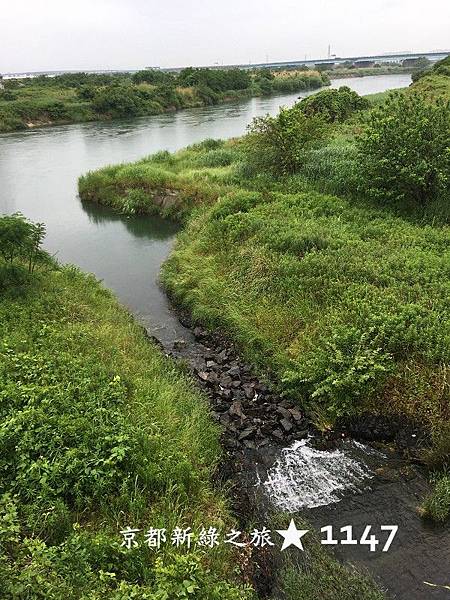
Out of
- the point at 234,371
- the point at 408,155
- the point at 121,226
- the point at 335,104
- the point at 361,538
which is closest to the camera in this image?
the point at 361,538

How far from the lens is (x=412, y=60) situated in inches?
5231

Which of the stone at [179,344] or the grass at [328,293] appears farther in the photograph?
the stone at [179,344]

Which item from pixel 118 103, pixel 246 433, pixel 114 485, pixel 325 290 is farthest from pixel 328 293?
pixel 118 103

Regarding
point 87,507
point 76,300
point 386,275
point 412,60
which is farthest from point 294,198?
point 412,60

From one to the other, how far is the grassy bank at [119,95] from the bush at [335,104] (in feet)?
93.6

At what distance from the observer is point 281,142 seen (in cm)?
1705

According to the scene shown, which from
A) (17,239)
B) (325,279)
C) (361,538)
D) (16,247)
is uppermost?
(17,239)

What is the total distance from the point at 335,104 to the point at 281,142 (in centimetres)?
1273

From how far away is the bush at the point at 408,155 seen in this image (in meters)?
12.4

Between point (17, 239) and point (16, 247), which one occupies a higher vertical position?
point (17, 239)

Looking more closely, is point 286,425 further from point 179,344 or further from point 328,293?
point 179,344

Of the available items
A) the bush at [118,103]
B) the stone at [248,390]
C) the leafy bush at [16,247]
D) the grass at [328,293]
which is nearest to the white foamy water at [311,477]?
the grass at [328,293]

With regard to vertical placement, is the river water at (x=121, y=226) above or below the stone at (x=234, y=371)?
above

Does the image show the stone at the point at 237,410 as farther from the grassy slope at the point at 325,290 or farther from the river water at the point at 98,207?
the river water at the point at 98,207
